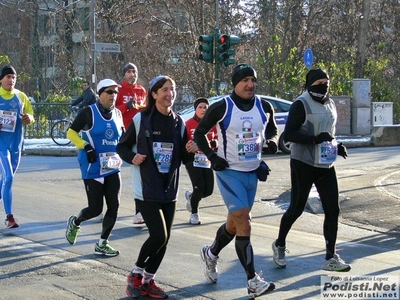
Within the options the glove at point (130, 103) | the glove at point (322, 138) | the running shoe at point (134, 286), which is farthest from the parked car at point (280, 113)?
the running shoe at point (134, 286)

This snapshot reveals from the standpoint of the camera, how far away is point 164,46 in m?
37.2

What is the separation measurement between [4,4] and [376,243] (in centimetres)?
3713

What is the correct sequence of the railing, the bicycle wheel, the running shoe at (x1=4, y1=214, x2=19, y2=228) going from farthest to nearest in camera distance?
the railing < the bicycle wheel < the running shoe at (x1=4, y1=214, x2=19, y2=228)

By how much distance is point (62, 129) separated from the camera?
87.2ft

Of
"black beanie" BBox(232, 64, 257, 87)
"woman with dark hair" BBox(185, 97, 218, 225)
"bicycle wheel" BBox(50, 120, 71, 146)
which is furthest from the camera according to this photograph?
"bicycle wheel" BBox(50, 120, 71, 146)

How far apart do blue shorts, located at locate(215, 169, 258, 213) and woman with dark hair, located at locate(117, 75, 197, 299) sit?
1.22ft

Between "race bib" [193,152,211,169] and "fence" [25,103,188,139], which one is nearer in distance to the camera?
"race bib" [193,152,211,169]

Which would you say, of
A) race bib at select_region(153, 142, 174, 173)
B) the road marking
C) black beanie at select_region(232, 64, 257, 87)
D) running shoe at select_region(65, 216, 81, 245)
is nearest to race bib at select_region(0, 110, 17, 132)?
running shoe at select_region(65, 216, 81, 245)

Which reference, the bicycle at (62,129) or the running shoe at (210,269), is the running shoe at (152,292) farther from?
the bicycle at (62,129)

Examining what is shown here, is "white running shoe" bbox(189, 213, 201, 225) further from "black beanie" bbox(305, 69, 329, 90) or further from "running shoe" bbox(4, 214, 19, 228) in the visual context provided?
"black beanie" bbox(305, 69, 329, 90)

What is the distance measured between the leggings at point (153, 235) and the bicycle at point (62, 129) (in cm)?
1883

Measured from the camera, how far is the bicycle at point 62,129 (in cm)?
2556

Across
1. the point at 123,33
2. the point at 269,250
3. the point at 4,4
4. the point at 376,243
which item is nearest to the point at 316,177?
the point at 269,250

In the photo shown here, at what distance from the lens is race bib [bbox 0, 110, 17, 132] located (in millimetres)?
10242
